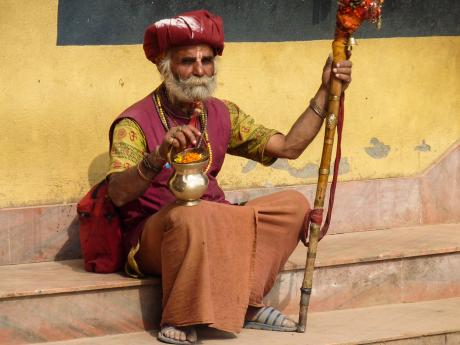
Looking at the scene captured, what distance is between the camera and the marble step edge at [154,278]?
20.9 ft

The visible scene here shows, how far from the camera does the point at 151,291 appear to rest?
21.3 feet

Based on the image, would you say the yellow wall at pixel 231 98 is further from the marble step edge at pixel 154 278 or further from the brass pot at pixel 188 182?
the brass pot at pixel 188 182

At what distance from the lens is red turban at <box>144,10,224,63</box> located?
640cm

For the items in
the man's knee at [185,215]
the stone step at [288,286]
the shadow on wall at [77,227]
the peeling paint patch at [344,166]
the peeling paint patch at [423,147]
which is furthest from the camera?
the peeling paint patch at [423,147]

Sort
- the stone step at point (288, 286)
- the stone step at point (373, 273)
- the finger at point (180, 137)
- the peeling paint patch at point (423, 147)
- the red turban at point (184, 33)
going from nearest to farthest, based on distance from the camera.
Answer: the finger at point (180, 137) < the stone step at point (288, 286) < the red turban at point (184, 33) < the stone step at point (373, 273) < the peeling paint patch at point (423, 147)

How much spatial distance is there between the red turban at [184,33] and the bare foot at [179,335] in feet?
4.46

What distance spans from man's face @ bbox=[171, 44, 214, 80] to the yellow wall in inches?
32.2

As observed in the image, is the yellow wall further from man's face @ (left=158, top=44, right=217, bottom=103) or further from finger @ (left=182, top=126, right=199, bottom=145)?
finger @ (left=182, top=126, right=199, bottom=145)

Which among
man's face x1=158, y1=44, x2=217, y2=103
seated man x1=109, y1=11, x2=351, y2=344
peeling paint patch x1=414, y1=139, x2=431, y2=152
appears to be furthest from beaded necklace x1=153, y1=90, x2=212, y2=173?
peeling paint patch x1=414, y1=139, x2=431, y2=152

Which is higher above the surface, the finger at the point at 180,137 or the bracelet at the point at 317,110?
the bracelet at the point at 317,110

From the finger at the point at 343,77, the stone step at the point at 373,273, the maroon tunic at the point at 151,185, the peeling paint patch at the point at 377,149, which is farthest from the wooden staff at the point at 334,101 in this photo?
the peeling paint patch at the point at 377,149

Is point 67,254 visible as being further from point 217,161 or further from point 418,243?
point 418,243

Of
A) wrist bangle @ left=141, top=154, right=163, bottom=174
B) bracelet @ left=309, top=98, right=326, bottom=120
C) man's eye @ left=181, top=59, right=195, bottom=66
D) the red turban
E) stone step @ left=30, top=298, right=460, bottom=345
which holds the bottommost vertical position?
stone step @ left=30, top=298, right=460, bottom=345

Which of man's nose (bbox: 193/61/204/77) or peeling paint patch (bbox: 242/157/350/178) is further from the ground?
man's nose (bbox: 193/61/204/77)
